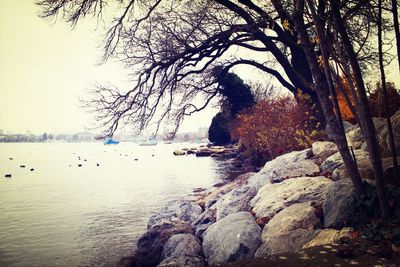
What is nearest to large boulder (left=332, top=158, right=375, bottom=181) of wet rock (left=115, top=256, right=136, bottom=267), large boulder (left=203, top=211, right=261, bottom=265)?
large boulder (left=203, top=211, right=261, bottom=265)

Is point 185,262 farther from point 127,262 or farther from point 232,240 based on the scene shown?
point 127,262

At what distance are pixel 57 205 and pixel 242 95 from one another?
2609 centimetres

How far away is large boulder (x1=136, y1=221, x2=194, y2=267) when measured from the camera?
6.99 m

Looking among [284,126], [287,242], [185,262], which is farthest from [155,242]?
[284,126]

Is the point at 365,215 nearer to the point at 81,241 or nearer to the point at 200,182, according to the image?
the point at 81,241

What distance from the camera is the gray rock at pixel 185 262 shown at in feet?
18.2

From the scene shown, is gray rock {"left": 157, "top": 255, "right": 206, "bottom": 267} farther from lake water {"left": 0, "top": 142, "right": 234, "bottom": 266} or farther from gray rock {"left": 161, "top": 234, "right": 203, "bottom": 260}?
lake water {"left": 0, "top": 142, "right": 234, "bottom": 266}

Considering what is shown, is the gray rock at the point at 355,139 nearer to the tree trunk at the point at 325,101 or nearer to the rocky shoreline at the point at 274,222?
the rocky shoreline at the point at 274,222

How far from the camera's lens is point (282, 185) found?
765 centimetres

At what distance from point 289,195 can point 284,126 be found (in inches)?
452

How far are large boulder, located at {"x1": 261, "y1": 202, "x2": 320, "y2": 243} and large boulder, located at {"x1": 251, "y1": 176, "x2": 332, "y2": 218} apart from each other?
455 millimetres

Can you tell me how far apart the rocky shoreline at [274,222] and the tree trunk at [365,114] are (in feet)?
1.53

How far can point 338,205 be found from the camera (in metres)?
5.05

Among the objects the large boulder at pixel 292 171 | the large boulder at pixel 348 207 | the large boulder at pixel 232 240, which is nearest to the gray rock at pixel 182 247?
the large boulder at pixel 232 240
